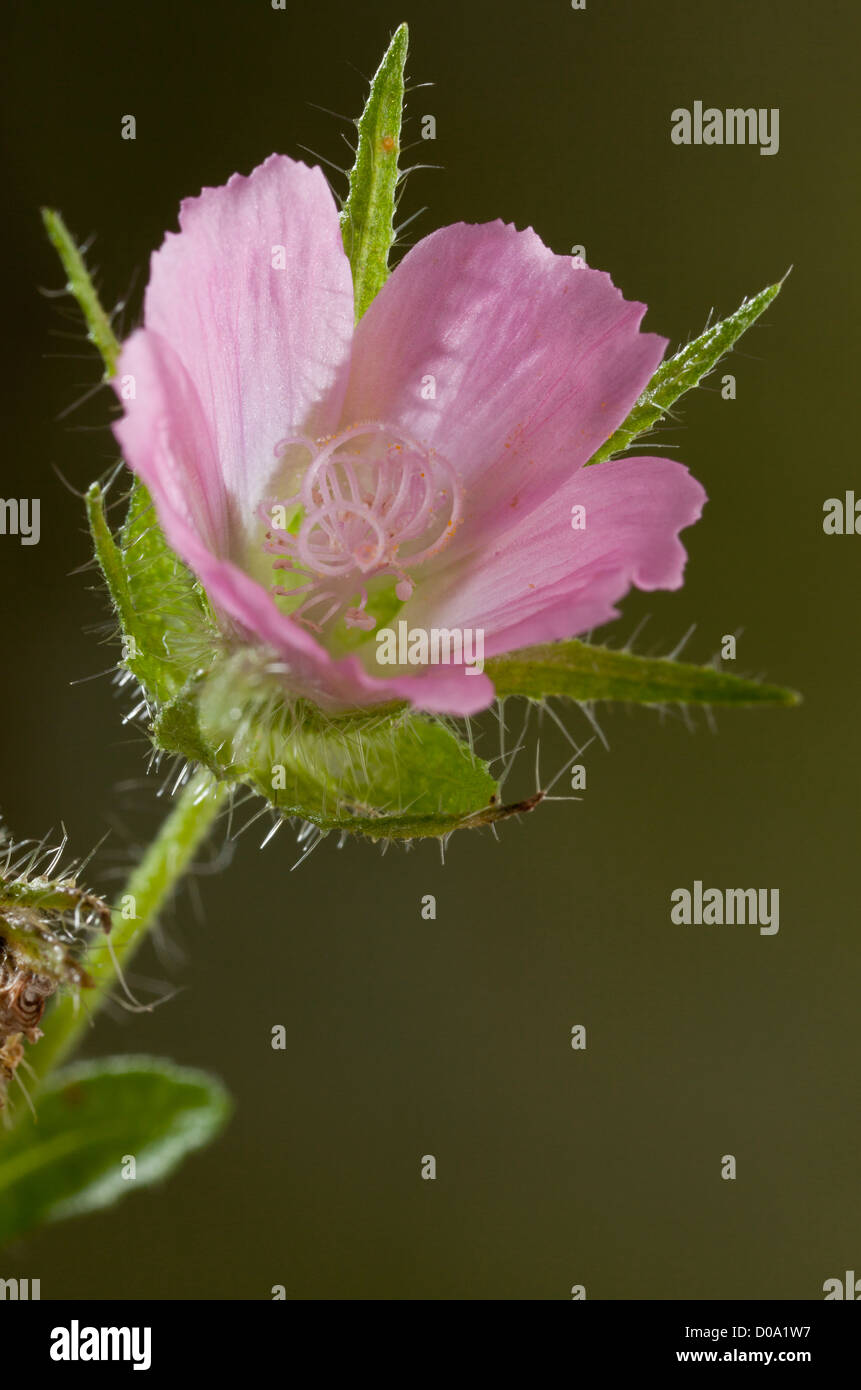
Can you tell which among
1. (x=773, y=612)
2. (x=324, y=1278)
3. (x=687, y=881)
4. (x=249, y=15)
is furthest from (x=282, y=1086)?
(x=249, y=15)

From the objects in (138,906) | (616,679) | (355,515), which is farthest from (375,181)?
(138,906)

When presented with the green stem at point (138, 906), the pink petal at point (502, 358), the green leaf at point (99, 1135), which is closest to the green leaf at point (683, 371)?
the pink petal at point (502, 358)

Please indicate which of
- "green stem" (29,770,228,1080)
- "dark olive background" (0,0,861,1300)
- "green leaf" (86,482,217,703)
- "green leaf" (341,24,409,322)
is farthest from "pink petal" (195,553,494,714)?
"dark olive background" (0,0,861,1300)

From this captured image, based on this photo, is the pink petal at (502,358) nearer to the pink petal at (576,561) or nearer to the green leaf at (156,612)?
the pink petal at (576,561)

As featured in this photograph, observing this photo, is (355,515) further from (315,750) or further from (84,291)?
(84,291)

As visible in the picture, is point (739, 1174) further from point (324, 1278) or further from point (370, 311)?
point (370, 311)

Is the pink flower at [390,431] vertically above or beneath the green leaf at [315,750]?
above
